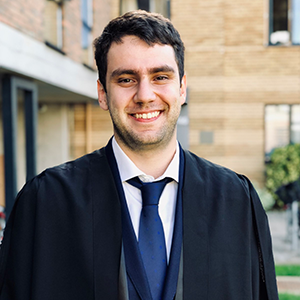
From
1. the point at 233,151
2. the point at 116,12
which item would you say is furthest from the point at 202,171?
the point at 116,12

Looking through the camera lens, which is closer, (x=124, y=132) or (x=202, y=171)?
(x=124, y=132)

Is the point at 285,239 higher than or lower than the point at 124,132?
lower

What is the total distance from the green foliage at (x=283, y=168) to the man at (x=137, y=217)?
9.57 metres

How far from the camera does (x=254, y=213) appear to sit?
1737mm

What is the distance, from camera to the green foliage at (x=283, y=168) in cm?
1077

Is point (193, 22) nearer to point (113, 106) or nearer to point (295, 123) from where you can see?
point (295, 123)

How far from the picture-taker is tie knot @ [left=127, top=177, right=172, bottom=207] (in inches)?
65.5

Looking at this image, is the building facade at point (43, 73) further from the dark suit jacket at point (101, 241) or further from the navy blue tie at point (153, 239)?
the navy blue tie at point (153, 239)

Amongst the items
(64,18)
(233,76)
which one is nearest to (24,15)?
(64,18)

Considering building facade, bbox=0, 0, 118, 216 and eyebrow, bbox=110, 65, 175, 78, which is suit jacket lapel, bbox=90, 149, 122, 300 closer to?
eyebrow, bbox=110, 65, 175, 78

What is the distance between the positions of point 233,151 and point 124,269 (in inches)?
401

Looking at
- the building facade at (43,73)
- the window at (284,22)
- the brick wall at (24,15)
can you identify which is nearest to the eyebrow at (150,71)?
the building facade at (43,73)

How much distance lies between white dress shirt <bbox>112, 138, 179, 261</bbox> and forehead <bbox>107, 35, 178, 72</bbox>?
1.24 feet

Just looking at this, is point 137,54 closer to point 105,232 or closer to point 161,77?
point 161,77
